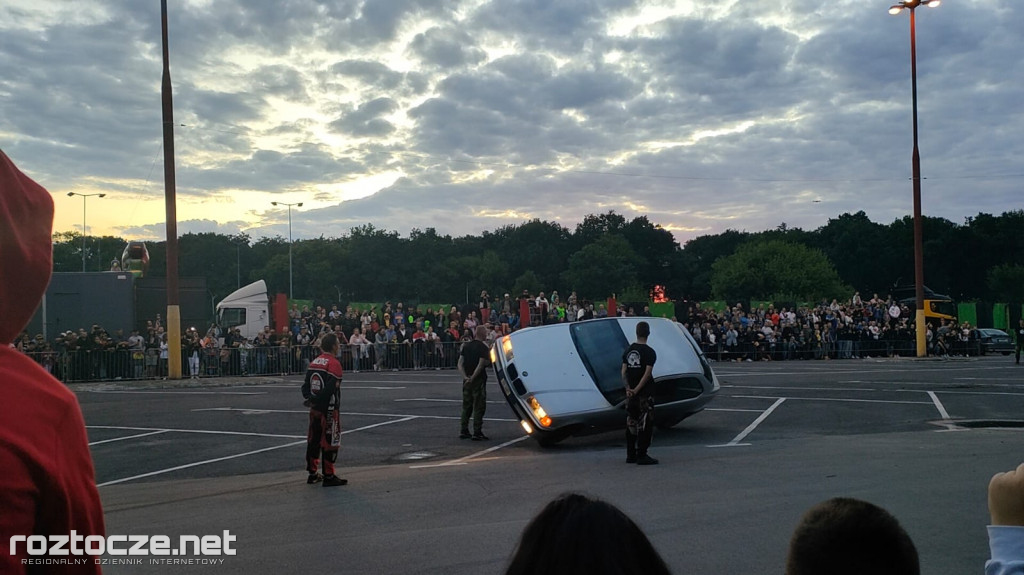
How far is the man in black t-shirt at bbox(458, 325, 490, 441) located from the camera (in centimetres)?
1334

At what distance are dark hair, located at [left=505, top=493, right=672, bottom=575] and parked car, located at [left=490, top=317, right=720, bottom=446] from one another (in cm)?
1052

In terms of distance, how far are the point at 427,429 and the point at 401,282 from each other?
89.9m

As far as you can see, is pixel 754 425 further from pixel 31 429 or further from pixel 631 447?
pixel 31 429

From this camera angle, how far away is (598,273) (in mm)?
100625

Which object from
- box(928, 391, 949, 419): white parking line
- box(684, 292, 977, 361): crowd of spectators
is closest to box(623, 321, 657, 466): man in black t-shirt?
box(928, 391, 949, 419): white parking line

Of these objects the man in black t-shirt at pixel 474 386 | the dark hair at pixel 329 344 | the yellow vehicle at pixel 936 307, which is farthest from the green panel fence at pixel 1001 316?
the dark hair at pixel 329 344

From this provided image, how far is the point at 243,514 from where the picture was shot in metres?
7.84

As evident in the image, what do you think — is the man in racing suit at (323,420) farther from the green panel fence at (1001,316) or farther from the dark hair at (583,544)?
the green panel fence at (1001,316)

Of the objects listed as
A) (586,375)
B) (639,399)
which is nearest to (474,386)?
(586,375)

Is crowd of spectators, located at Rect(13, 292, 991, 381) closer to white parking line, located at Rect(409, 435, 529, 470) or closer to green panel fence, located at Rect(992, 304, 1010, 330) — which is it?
white parking line, located at Rect(409, 435, 529, 470)

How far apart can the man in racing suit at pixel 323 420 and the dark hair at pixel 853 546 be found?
7.73 meters

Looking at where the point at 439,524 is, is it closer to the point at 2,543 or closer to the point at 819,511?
the point at 819,511

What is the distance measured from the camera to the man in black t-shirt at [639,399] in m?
10.6

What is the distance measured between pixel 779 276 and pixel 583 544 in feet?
297
